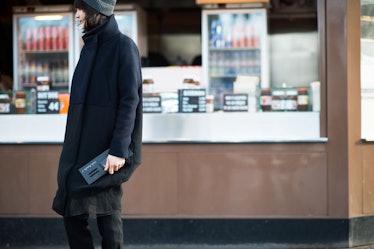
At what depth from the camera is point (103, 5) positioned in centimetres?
387

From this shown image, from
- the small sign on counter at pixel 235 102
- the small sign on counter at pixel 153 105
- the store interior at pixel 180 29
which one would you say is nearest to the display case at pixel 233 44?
the store interior at pixel 180 29

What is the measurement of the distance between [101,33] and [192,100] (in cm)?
268

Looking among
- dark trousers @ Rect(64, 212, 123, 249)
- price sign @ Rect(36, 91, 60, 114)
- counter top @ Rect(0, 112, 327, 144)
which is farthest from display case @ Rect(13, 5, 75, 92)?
dark trousers @ Rect(64, 212, 123, 249)

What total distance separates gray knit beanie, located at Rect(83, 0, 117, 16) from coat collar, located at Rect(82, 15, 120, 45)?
0.06m

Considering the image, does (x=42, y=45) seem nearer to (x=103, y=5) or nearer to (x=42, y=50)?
(x=42, y=50)

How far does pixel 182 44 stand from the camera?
30.9 feet

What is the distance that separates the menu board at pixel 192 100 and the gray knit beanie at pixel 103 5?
264 centimetres

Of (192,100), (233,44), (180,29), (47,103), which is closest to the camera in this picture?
(192,100)

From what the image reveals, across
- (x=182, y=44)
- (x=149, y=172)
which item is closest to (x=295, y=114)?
(x=149, y=172)

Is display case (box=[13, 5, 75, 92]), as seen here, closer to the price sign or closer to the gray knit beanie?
the price sign

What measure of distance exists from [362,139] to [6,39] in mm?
4206

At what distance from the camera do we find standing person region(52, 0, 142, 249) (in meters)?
3.79

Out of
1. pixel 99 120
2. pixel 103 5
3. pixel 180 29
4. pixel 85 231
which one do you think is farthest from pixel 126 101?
pixel 180 29

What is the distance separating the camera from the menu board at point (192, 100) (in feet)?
21.3
